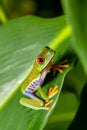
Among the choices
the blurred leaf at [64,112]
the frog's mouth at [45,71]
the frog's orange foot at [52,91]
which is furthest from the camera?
the blurred leaf at [64,112]

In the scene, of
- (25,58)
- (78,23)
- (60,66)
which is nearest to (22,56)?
(25,58)

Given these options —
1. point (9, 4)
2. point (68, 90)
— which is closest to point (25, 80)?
point (68, 90)

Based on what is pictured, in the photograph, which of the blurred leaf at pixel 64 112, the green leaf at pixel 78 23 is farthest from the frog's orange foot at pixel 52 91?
the blurred leaf at pixel 64 112

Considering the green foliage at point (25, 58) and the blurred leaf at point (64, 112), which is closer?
the green foliage at point (25, 58)

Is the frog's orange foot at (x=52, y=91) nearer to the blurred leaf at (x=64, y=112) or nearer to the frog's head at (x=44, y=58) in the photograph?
the frog's head at (x=44, y=58)

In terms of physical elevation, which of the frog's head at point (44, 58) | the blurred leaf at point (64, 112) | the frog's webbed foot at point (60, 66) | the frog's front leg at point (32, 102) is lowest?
the blurred leaf at point (64, 112)

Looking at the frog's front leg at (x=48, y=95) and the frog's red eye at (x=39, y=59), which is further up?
the frog's red eye at (x=39, y=59)

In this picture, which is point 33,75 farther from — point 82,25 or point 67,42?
point 82,25
